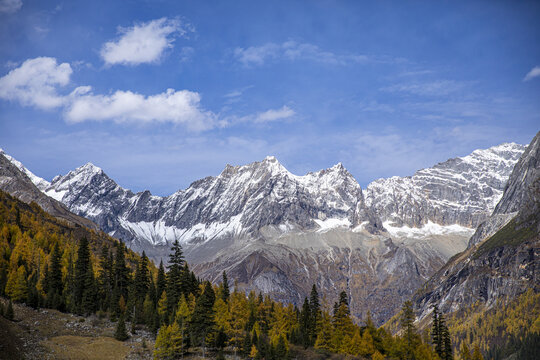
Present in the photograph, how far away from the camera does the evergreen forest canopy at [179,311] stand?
103 meters

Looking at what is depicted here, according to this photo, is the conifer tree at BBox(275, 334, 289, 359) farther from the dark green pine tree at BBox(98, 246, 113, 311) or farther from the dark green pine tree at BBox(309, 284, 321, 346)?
the dark green pine tree at BBox(98, 246, 113, 311)

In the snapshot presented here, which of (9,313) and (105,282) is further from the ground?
(105,282)

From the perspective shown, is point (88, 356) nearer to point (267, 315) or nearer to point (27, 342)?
point (27, 342)

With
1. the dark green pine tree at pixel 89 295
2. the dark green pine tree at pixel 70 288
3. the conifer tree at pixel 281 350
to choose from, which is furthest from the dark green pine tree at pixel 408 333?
the dark green pine tree at pixel 70 288

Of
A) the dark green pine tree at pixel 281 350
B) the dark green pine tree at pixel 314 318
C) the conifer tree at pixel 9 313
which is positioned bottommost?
the dark green pine tree at pixel 281 350

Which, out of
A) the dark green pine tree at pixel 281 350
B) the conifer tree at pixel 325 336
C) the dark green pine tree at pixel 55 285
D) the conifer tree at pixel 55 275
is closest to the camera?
the dark green pine tree at pixel 281 350

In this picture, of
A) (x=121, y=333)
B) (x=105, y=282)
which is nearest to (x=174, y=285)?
(x=105, y=282)

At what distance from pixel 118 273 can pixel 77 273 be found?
620 inches

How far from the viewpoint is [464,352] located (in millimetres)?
148125

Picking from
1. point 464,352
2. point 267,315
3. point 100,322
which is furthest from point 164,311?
point 464,352

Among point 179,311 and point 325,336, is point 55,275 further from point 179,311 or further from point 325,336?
point 325,336

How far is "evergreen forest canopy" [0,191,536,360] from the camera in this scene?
337 feet

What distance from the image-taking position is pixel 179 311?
102m

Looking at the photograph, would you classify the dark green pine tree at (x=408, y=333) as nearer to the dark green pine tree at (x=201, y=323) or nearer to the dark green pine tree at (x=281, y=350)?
the dark green pine tree at (x=281, y=350)
